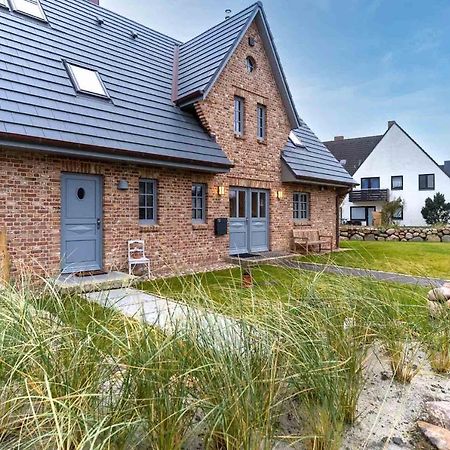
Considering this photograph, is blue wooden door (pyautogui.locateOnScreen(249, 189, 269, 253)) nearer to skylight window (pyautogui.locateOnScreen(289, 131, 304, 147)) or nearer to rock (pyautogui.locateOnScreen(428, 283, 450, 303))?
skylight window (pyautogui.locateOnScreen(289, 131, 304, 147))

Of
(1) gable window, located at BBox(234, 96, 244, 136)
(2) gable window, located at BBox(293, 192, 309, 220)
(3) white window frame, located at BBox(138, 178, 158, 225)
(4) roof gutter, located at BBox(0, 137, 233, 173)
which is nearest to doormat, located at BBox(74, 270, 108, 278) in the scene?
(3) white window frame, located at BBox(138, 178, 158, 225)

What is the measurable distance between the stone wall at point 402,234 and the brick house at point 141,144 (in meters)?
7.21

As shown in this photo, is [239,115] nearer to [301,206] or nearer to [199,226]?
[199,226]

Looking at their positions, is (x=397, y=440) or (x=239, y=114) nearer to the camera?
(x=397, y=440)

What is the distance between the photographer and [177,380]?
2102mm

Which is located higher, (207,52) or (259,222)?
(207,52)

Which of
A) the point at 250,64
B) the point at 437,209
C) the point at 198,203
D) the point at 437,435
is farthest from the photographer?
the point at 437,209

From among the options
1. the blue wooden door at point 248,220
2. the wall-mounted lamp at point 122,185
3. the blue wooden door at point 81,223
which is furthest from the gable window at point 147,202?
the blue wooden door at point 248,220

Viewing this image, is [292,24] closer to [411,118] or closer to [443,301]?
[443,301]

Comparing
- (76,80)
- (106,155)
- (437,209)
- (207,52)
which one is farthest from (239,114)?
(437,209)

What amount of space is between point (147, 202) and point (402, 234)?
1609cm

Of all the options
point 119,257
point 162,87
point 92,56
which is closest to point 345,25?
point 162,87

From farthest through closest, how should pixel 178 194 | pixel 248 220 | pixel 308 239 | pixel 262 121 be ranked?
pixel 308 239, pixel 262 121, pixel 248 220, pixel 178 194

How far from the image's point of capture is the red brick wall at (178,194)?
7238 mm
